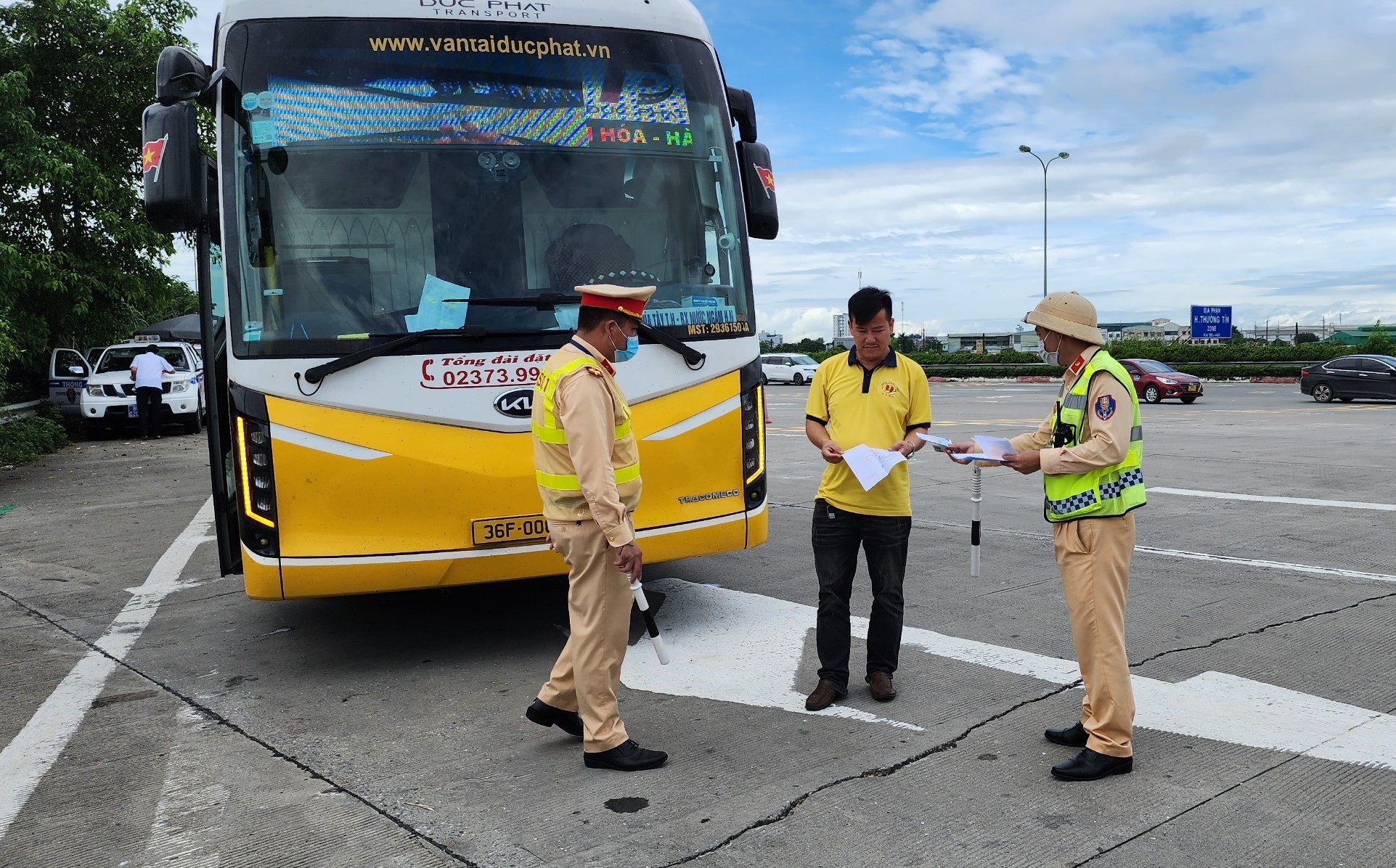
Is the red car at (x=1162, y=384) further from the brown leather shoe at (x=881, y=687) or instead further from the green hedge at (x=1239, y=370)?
the brown leather shoe at (x=881, y=687)

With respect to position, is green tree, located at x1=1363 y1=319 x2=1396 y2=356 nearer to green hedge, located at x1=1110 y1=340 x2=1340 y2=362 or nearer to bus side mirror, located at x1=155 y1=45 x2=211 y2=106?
green hedge, located at x1=1110 y1=340 x2=1340 y2=362

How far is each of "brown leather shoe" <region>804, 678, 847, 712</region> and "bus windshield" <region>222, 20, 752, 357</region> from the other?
6.51 feet

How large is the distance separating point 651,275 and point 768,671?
2.11m

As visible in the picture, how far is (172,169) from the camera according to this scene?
538 cm

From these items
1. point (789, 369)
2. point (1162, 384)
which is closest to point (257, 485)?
point (1162, 384)

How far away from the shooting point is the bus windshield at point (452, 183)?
18.2ft

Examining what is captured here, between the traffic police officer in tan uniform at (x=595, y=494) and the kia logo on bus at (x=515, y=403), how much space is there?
1262 mm

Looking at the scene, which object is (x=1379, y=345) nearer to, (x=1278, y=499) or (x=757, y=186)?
(x=1278, y=499)

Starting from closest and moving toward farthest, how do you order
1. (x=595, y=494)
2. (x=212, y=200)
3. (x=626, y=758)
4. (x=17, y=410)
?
(x=595, y=494), (x=626, y=758), (x=212, y=200), (x=17, y=410)

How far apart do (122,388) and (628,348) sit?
2062 cm

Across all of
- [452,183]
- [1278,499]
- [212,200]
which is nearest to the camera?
[452,183]

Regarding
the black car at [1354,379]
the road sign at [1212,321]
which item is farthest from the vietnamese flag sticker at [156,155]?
the road sign at [1212,321]

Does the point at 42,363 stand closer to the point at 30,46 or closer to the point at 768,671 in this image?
the point at 30,46

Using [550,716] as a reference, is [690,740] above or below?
below
